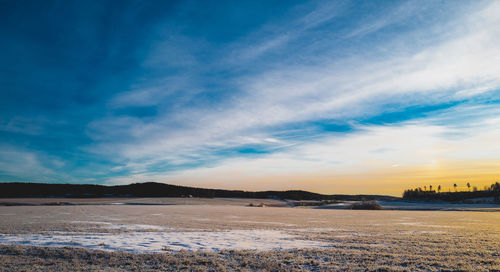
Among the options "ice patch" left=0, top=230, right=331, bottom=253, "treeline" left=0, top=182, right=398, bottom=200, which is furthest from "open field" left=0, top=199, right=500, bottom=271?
"treeline" left=0, top=182, right=398, bottom=200

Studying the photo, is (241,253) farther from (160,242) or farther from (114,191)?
(114,191)

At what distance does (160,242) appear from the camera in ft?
42.7

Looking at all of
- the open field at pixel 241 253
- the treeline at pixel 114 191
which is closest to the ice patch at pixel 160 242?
the open field at pixel 241 253

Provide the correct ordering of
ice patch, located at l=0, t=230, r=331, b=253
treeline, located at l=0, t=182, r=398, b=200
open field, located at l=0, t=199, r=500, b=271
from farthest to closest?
1. treeline, located at l=0, t=182, r=398, b=200
2. ice patch, located at l=0, t=230, r=331, b=253
3. open field, located at l=0, t=199, r=500, b=271

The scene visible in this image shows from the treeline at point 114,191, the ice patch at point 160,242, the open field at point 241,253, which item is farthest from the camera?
the treeline at point 114,191

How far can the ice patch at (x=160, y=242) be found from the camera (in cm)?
1188

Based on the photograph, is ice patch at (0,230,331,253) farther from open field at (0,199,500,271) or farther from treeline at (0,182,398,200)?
treeline at (0,182,398,200)

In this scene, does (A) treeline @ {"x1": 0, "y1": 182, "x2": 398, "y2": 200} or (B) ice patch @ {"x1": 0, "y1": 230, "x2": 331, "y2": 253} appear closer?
(B) ice patch @ {"x1": 0, "y1": 230, "x2": 331, "y2": 253}

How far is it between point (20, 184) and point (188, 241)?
485ft

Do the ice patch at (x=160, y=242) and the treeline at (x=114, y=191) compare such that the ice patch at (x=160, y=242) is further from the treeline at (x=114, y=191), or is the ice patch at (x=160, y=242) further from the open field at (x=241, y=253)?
the treeline at (x=114, y=191)

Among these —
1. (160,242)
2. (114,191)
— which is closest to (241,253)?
(160,242)

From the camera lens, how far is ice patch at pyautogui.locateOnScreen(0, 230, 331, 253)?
11875mm

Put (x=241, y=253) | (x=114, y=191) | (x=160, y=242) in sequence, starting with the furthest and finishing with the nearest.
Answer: (x=114, y=191) → (x=160, y=242) → (x=241, y=253)

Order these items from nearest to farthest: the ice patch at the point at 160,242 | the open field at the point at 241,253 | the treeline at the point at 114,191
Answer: the open field at the point at 241,253
the ice patch at the point at 160,242
the treeline at the point at 114,191
